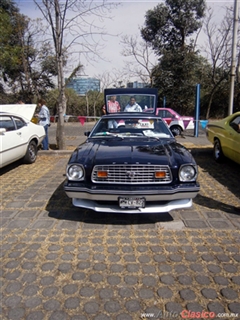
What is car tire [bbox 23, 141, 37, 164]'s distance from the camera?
6852 mm

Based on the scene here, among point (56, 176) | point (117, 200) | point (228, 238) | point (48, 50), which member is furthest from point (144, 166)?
point (48, 50)

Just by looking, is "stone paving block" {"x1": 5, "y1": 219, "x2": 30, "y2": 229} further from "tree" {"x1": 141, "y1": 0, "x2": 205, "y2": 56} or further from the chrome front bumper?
"tree" {"x1": 141, "y1": 0, "x2": 205, "y2": 56}

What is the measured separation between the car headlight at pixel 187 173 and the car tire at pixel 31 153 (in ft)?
15.8

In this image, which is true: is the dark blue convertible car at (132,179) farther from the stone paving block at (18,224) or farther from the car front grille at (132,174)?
the stone paving block at (18,224)

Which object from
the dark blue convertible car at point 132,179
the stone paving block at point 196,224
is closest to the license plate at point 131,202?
the dark blue convertible car at point 132,179

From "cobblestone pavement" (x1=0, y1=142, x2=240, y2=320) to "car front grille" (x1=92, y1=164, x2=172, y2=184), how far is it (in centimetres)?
68

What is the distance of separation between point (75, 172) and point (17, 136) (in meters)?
3.46

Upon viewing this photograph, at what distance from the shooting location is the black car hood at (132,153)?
3.33m

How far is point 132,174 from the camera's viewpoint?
324cm

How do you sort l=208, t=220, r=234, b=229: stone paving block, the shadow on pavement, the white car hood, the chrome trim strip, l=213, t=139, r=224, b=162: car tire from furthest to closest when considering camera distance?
1. the white car hood
2. l=213, t=139, r=224, b=162: car tire
3. the shadow on pavement
4. l=208, t=220, r=234, b=229: stone paving block
5. the chrome trim strip

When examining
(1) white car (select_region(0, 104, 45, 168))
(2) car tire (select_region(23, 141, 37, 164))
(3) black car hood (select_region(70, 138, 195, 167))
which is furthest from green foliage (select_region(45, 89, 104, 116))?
(3) black car hood (select_region(70, 138, 195, 167))

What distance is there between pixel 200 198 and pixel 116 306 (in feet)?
9.23

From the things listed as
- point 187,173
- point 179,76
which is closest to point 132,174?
point 187,173

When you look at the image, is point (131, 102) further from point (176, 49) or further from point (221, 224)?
point (176, 49)
